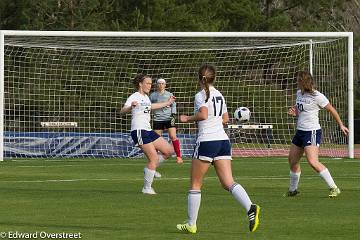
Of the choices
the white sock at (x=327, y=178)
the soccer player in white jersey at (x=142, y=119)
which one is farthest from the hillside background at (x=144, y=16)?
the white sock at (x=327, y=178)

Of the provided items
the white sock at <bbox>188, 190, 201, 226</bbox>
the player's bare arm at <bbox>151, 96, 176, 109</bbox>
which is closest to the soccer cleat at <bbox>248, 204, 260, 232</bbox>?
the white sock at <bbox>188, 190, 201, 226</bbox>

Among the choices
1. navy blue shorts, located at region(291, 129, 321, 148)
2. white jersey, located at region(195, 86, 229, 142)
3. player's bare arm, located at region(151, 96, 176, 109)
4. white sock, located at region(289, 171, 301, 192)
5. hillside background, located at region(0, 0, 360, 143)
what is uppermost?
hillside background, located at region(0, 0, 360, 143)

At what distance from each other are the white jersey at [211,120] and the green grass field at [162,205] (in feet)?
3.66

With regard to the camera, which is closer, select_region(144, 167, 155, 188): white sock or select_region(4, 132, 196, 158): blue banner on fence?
select_region(144, 167, 155, 188): white sock

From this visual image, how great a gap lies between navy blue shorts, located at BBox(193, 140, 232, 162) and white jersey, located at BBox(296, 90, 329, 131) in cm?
493

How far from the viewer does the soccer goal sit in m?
34.1

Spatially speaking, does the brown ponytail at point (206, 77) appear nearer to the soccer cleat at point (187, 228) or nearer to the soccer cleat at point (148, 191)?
the soccer cleat at point (187, 228)

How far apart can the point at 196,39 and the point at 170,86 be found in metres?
2.55

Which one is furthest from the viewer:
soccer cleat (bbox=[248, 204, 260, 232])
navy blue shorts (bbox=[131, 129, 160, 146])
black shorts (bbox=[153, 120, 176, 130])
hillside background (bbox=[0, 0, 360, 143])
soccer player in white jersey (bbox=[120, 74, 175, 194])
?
hillside background (bbox=[0, 0, 360, 143])

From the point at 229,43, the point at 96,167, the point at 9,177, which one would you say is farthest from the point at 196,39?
the point at 9,177

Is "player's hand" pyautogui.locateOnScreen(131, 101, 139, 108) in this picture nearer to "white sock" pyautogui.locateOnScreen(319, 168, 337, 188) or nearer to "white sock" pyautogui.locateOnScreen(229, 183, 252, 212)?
"white sock" pyautogui.locateOnScreen(319, 168, 337, 188)

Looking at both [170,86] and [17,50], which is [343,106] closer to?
[170,86]

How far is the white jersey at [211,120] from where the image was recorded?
13.1 metres

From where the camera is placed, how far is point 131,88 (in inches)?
1475
